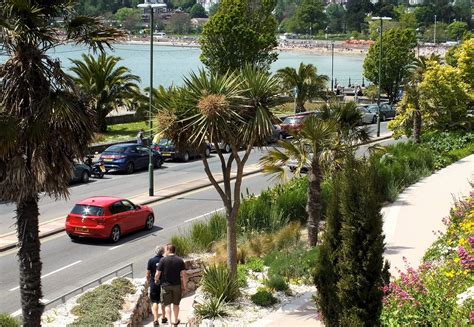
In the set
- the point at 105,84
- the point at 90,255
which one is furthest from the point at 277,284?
the point at 105,84

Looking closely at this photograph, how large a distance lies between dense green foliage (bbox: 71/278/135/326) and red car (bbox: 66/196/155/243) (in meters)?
6.55

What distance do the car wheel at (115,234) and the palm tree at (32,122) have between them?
33.3 ft

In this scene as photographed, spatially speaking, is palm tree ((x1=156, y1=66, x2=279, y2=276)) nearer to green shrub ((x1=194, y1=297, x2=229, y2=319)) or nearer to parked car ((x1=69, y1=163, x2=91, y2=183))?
green shrub ((x1=194, y1=297, x2=229, y2=319))

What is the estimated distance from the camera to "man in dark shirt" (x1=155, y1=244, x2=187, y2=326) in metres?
13.5

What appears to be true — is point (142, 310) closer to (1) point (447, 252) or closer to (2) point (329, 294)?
(2) point (329, 294)

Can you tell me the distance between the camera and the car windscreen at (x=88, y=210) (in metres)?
22.0

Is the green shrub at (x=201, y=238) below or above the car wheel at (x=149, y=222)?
above

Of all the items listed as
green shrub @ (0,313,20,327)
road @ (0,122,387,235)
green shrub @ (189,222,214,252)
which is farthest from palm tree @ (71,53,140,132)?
green shrub @ (0,313,20,327)

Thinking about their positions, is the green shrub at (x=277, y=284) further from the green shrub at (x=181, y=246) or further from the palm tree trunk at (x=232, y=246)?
the green shrub at (x=181, y=246)

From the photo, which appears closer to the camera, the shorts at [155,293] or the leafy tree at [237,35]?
the shorts at [155,293]

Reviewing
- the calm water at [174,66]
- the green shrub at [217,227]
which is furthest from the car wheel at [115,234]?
the calm water at [174,66]

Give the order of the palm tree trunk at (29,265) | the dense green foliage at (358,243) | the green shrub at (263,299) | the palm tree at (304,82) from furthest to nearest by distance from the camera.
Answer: the palm tree at (304,82) < the green shrub at (263,299) < the palm tree trunk at (29,265) < the dense green foliage at (358,243)

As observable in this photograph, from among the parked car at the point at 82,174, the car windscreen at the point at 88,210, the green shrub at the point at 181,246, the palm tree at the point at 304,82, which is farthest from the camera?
the palm tree at the point at 304,82

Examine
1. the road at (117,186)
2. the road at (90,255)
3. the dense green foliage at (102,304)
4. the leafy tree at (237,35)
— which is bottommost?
the road at (90,255)
